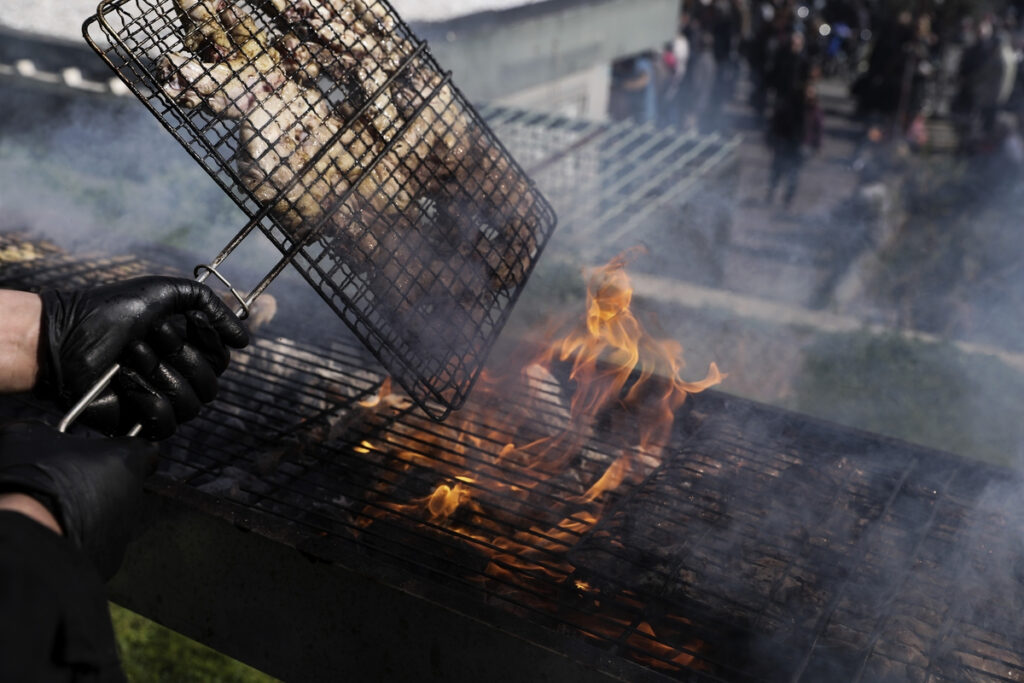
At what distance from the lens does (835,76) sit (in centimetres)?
2008

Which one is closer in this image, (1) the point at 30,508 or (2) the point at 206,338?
(1) the point at 30,508

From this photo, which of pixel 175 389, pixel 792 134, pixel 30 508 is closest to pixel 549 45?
pixel 792 134

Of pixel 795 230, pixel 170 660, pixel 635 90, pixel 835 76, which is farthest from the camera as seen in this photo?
pixel 835 76

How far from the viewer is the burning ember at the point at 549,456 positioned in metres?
2.67

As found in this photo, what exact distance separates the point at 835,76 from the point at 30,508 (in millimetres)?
21646

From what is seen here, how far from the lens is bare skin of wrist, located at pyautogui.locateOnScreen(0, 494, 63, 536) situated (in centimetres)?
181

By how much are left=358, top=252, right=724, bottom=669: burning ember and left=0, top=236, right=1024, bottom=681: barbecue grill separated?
0.05 feet

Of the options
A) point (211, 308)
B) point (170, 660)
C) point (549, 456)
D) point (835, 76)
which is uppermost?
point (211, 308)

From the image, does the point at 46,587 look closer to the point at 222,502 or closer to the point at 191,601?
the point at 222,502

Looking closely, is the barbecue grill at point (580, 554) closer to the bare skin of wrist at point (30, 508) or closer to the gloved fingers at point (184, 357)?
the gloved fingers at point (184, 357)

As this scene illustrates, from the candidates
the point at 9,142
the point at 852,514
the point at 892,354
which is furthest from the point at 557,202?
the point at 852,514

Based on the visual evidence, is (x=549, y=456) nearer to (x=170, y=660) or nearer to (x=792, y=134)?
(x=170, y=660)

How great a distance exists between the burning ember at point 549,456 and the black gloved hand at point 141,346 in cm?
82

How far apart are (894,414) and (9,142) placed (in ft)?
26.1
